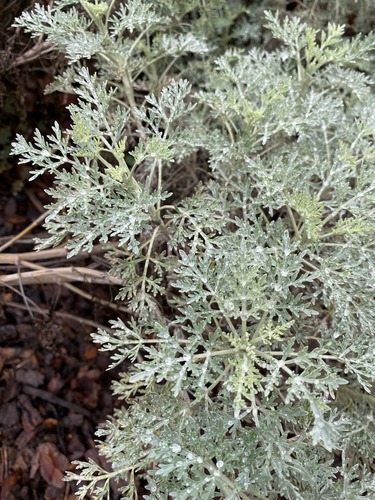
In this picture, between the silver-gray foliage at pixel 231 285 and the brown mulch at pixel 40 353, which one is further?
the brown mulch at pixel 40 353

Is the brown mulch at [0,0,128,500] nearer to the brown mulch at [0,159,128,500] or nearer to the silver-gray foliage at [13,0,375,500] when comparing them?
the brown mulch at [0,159,128,500]

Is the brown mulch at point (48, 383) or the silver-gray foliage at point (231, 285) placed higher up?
the silver-gray foliage at point (231, 285)

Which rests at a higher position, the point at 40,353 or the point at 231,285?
the point at 231,285

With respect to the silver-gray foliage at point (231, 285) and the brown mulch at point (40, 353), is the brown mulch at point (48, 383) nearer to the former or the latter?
the brown mulch at point (40, 353)

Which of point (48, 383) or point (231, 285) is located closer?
point (231, 285)

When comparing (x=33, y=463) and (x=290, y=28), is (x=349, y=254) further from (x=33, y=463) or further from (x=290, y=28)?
(x=33, y=463)

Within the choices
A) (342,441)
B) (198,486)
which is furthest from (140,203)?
(342,441)

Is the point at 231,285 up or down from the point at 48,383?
up

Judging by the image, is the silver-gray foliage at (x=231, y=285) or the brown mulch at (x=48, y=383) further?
the brown mulch at (x=48, y=383)

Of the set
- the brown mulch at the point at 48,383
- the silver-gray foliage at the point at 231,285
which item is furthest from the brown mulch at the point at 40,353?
the silver-gray foliage at the point at 231,285

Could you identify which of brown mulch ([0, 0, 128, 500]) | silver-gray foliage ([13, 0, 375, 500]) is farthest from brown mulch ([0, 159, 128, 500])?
silver-gray foliage ([13, 0, 375, 500])

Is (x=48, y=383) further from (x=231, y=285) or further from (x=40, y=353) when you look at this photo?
(x=231, y=285)

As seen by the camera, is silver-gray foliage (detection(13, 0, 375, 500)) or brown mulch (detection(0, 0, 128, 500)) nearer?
silver-gray foliage (detection(13, 0, 375, 500))

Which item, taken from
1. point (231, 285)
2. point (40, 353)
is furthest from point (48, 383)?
point (231, 285)
